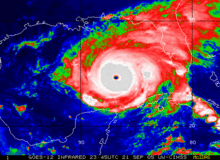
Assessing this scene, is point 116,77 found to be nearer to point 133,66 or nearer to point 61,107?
point 133,66

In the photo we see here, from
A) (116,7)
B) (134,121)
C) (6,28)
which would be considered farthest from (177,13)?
(6,28)

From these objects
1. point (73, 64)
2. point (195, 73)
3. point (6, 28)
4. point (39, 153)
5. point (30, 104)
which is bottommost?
point (39, 153)

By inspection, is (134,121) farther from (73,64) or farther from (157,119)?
(73,64)

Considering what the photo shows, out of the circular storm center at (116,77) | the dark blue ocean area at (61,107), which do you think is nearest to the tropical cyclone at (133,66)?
the circular storm center at (116,77)

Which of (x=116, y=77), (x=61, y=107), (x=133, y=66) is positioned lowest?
(x=61, y=107)

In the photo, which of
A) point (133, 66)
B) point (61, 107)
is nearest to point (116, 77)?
point (133, 66)

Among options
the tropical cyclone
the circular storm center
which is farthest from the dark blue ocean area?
the circular storm center

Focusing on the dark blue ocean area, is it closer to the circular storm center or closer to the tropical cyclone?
the tropical cyclone

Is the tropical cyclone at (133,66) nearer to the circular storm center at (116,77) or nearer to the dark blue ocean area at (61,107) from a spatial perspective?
the circular storm center at (116,77)

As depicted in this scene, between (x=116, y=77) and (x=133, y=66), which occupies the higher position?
(x=133, y=66)
